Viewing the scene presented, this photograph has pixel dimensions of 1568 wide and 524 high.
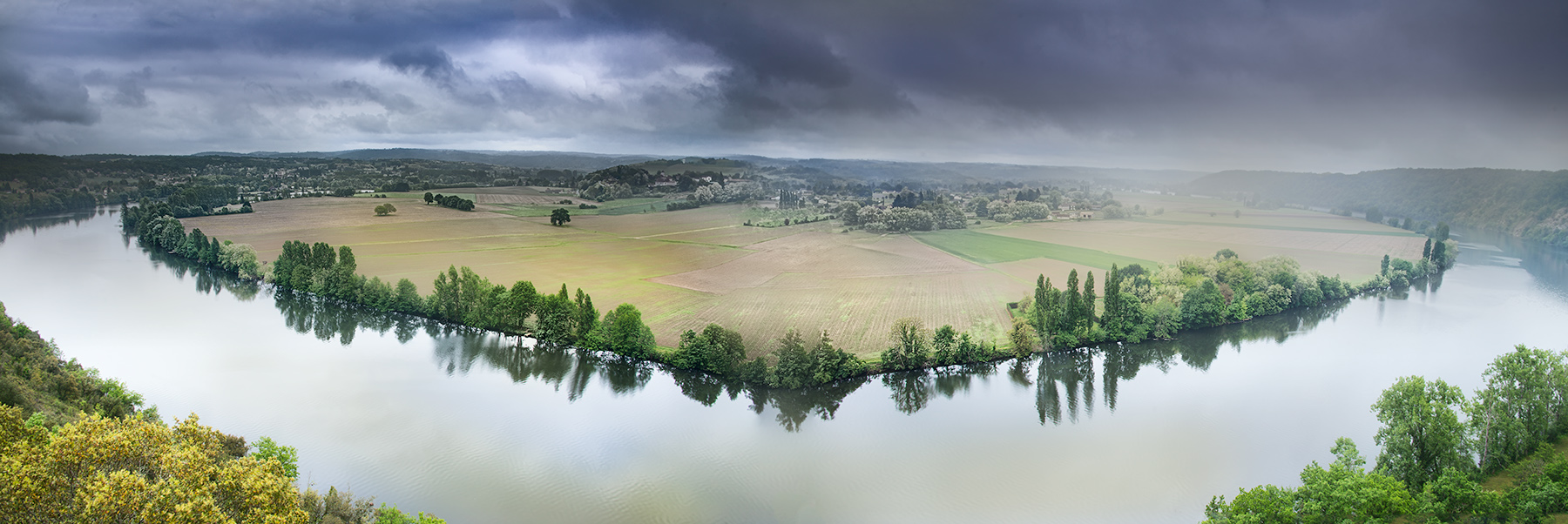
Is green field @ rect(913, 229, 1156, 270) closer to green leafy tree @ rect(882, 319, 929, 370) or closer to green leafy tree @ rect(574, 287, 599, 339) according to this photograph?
green leafy tree @ rect(882, 319, 929, 370)

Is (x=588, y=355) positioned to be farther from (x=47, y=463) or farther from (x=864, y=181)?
(x=864, y=181)

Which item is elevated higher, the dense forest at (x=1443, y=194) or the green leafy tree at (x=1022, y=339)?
the dense forest at (x=1443, y=194)

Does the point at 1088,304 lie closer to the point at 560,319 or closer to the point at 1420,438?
the point at 1420,438

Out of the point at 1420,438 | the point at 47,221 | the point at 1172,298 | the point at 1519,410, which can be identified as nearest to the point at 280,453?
the point at 1420,438

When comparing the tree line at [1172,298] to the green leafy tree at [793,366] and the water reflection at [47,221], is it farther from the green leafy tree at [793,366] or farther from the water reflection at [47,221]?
the water reflection at [47,221]

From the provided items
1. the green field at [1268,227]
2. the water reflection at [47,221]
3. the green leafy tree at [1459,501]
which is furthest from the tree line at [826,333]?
the water reflection at [47,221]

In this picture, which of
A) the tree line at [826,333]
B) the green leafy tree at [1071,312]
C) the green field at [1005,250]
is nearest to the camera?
the tree line at [826,333]
